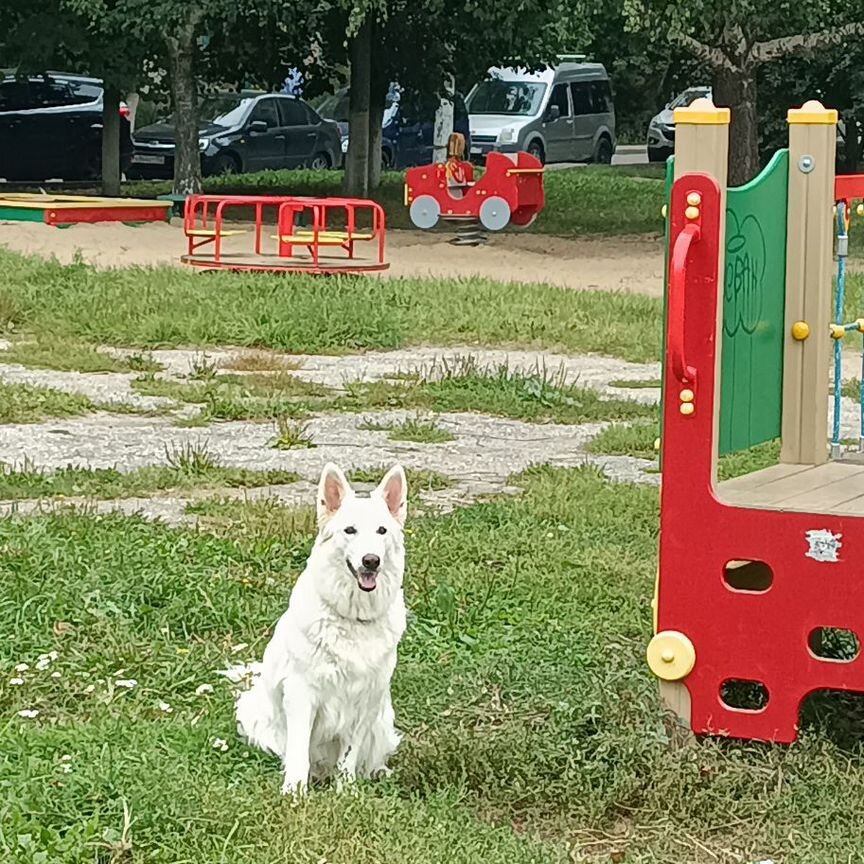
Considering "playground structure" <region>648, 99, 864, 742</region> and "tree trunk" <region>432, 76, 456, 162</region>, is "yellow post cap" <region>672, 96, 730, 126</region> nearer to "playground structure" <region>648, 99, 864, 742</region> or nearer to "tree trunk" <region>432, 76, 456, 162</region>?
"playground structure" <region>648, 99, 864, 742</region>

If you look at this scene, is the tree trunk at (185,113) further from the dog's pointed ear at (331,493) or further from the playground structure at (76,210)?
the dog's pointed ear at (331,493)

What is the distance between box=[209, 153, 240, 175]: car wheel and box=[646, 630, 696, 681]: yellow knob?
2766 centimetres

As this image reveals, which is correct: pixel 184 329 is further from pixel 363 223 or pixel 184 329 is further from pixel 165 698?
pixel 363 223

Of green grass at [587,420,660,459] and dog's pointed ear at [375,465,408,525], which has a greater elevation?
dog's pointed ear at [375,465,408,525]

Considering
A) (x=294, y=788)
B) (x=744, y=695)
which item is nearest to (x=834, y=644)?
(x=744, y=695)

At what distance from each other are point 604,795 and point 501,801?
0.24 meters

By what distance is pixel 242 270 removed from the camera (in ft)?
48.0

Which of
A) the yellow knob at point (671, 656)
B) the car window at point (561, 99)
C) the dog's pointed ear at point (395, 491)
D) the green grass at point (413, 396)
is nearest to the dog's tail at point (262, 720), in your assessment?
the dog's pointed ear at point (395, 491)

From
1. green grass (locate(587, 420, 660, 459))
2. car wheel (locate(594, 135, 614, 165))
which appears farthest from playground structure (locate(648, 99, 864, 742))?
car wheel (locate(594, 135, 614, 165))

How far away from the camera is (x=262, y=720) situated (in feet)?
14.3

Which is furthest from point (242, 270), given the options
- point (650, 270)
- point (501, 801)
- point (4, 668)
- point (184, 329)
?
point (501, 801)

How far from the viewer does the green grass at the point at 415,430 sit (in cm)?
877

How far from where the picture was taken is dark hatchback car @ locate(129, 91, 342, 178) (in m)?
31.7

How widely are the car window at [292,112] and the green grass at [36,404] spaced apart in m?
23.4
